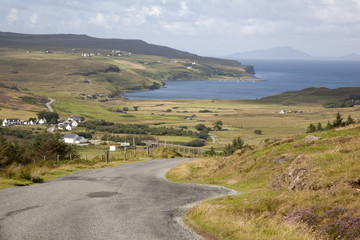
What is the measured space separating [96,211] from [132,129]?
14695 cm

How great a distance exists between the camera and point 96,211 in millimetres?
16734

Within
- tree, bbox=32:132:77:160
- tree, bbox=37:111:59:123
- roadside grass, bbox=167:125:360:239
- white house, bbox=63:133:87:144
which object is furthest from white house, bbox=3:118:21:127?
roadside grass, bbox=167:125:360:239

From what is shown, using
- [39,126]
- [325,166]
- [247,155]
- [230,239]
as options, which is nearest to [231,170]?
[247,155]

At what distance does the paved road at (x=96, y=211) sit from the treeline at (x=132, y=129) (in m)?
129

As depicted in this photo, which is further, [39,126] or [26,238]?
[39,126]

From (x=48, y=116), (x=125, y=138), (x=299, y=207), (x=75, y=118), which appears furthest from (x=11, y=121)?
(x=299, y=207)

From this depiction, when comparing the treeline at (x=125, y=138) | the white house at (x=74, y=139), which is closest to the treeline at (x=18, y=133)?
the white house at (x=74, y=139)

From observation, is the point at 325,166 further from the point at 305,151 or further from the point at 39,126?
the point at 39,126

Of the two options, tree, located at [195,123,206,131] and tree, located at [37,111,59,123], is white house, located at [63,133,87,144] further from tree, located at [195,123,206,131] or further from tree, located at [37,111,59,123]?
tree, located at [37,111,59,123]

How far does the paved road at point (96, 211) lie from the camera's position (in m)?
13.4

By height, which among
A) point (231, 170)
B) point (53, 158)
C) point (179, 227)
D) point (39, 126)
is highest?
point (179, 227)

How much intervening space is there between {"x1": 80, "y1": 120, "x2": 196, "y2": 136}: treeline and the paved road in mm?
128595

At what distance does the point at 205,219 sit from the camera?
14.8 meters

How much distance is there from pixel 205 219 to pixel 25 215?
273 inches
